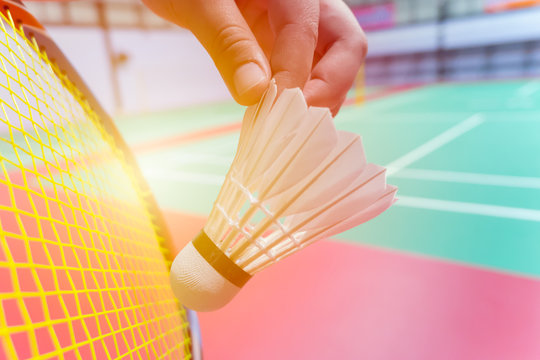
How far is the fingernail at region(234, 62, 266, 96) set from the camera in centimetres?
40

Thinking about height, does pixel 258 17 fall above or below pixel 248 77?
above

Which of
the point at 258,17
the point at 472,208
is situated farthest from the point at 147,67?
the point at 258,17

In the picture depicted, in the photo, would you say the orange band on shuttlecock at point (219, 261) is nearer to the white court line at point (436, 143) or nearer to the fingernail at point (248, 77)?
the fingernail at point (248, 77)

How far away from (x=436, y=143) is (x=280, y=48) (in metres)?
3.16

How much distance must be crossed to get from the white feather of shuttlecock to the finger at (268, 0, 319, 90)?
0.04 meters

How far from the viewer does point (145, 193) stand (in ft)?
2.18

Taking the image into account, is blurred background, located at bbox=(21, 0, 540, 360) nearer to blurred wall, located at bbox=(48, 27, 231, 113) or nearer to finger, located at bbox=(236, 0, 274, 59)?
finger, located at bbox=(236, 0, 274, 59)

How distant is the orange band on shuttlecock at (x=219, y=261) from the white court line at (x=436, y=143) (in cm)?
218

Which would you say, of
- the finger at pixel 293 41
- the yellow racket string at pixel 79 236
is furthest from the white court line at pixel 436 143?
the finger at pixel 293 41

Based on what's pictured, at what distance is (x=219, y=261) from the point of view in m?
0.40

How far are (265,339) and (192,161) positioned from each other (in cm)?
237

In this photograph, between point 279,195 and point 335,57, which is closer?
point 279,195

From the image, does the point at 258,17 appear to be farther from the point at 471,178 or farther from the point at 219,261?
the point at 471,178

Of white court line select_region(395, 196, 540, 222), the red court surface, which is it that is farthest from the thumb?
white court line select_region(395, 196, 540, 222)
